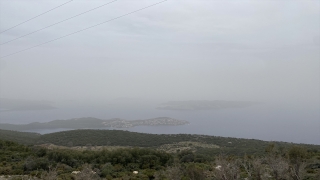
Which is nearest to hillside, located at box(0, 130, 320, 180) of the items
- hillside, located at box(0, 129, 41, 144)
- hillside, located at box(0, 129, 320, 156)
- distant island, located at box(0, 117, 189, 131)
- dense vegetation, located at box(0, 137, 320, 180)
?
dense vegetation, located at box(0, 137, 320, 180)

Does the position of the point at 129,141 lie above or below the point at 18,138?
above

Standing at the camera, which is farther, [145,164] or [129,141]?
[129,141]

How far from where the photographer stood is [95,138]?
33.5 m

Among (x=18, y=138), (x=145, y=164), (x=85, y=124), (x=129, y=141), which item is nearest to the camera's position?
(x=145, y=164)

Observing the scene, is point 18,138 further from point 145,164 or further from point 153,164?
point 153,164

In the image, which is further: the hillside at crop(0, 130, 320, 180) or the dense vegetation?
the dense vegetation

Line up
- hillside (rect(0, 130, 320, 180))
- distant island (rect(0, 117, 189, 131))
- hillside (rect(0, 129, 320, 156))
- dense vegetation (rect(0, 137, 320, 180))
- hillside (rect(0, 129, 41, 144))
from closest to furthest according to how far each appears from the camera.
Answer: hillside (rect(0, 130, 320, 180))
dense vegetation (rect(0, 137, 320, 180))
hillside (rect(0, 129, 320, 156))
hillside (rect(0, 129, 41, 144))
distant island (rect(0, 117, 189, 131))

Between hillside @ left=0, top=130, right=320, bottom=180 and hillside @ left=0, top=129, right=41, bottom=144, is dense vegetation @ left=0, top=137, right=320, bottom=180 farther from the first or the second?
hillside @ left=0, top=129, right=41, bottom=144

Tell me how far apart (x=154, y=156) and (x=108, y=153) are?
3499mm

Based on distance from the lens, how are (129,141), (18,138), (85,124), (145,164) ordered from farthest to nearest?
(85,124) → (18,138) → (129,141) → (145,164)

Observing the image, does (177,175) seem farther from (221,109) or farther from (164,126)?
(221,109)

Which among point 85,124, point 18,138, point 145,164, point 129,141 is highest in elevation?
point 145,164

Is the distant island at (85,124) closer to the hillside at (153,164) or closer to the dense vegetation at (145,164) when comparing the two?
the hillside at (153,164)

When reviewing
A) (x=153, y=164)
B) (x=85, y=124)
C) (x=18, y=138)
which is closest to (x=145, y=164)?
(x=153, y=164)
